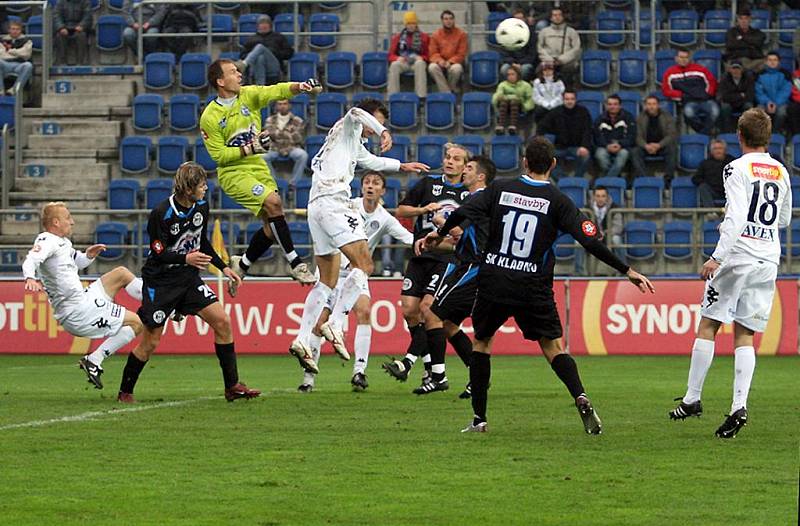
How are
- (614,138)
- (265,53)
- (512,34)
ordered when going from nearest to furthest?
(614,138) → (512,34) → (265,53)

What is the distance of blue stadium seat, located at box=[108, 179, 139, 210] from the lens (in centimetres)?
2581

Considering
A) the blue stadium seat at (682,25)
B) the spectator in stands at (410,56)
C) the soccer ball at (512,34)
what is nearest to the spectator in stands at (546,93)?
the soccer ball at (512,34)

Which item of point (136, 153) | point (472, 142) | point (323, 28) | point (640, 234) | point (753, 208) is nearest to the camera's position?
point (753, 208)

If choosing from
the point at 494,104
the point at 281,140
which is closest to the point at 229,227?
the point at 281,140

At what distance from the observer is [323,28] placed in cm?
2922

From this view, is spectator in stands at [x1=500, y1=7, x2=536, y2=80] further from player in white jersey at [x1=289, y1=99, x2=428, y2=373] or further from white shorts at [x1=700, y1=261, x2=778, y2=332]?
white shorts at [x1=700, y1=261, x2=778, y2=332]

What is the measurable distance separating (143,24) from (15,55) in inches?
103

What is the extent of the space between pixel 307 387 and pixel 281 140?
11454 millimetres

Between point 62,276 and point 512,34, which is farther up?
point 512,34

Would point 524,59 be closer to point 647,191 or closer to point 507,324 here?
point 647,191

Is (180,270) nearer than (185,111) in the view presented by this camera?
Yes

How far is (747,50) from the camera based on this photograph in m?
26.9

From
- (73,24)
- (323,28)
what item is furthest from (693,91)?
(73,24)

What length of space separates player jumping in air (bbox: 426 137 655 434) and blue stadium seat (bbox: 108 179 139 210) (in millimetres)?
16080
